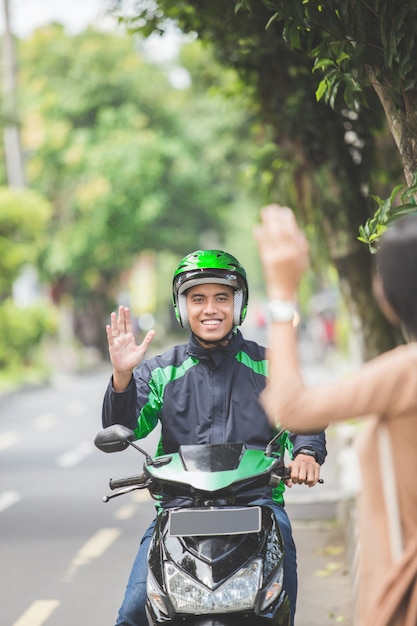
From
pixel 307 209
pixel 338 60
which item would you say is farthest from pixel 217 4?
pixel 338 60

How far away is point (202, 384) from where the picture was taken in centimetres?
413

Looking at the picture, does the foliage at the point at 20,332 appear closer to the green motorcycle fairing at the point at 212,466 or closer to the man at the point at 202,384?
the man at the point at 202,384

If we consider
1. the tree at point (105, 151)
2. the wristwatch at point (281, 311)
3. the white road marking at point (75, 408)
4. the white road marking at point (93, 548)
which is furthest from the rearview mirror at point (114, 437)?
the tree at point (105, 151)

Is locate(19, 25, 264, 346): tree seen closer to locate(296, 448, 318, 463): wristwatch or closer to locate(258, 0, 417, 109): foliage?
locate(258, 0, 417, 109): foliage

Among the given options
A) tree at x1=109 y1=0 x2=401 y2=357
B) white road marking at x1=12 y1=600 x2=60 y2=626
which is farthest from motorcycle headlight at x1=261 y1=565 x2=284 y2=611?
tree at x1=109 y1=0 x2=401 y2=357

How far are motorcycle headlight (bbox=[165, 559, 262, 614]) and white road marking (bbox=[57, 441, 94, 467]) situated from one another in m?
9.89

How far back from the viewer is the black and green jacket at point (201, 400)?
4.05 m

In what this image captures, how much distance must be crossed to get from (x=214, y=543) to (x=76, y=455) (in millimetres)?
10747

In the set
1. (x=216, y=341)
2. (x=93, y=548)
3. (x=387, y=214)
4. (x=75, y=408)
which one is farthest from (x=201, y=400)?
(x=75, y=408)

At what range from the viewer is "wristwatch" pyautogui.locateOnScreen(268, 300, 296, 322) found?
2.71 m

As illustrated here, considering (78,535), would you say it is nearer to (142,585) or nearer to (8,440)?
(142,585)

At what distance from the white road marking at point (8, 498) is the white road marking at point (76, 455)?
82.6 inches

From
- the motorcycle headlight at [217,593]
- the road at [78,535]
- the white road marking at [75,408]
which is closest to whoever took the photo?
the motorcycle headlight at [217,593]

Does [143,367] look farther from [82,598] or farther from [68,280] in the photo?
[68,280]
